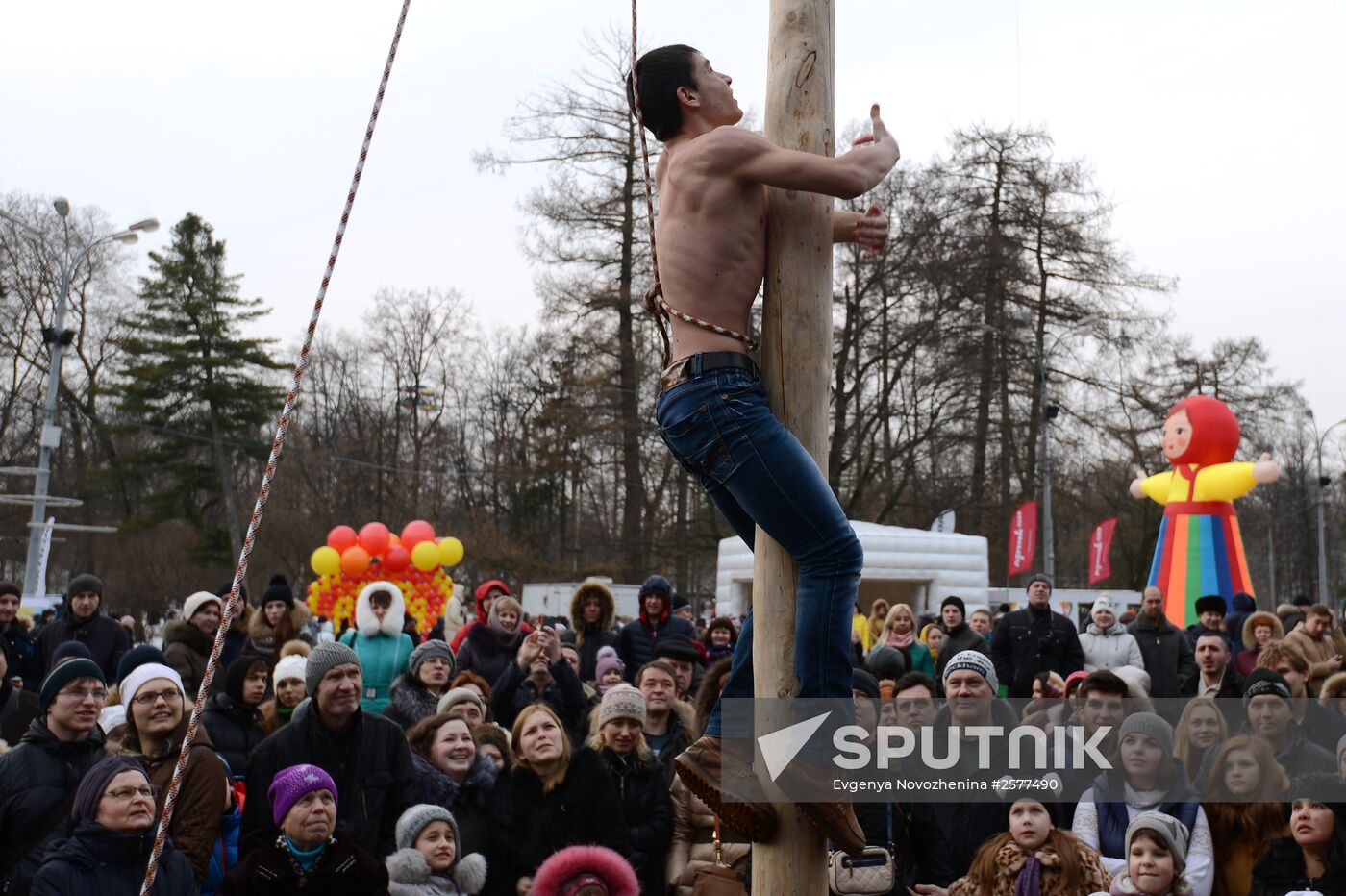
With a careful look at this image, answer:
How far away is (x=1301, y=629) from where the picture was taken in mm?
11047

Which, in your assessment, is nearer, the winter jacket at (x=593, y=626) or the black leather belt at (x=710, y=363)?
the black leather belt at (x=710, y=363)

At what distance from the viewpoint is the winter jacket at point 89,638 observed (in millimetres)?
10070

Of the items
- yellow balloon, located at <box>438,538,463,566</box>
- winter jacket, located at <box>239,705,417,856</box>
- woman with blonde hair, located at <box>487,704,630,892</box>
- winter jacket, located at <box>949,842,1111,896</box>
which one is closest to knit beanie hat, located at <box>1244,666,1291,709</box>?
winter jacket, located at <box>949,842,1111,896</box>

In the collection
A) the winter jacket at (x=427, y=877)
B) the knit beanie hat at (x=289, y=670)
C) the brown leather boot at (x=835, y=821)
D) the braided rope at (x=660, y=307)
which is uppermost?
the braided rope at (x=660, y=307)

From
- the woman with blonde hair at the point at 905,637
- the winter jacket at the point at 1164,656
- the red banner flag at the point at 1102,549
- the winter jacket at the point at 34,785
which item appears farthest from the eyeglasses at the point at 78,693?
the red banner flag at the point at 1102,549

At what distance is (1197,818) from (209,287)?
40.8 metres

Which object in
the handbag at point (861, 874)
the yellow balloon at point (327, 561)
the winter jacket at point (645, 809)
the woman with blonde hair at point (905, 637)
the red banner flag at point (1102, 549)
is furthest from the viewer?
the red banner flag at point (1102, 549)

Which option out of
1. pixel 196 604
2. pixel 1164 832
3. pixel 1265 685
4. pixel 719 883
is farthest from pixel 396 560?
pixel 1164 832

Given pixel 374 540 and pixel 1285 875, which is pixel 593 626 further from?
pixel 374 540

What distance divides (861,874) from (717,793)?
216cm

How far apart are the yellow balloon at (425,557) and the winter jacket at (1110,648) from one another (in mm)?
10219

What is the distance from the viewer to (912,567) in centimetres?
2153

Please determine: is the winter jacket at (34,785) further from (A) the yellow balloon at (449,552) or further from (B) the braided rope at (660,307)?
(A) the yellow balloon at (449,552)

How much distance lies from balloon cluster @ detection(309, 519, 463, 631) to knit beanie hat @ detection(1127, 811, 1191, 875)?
13.9 m
